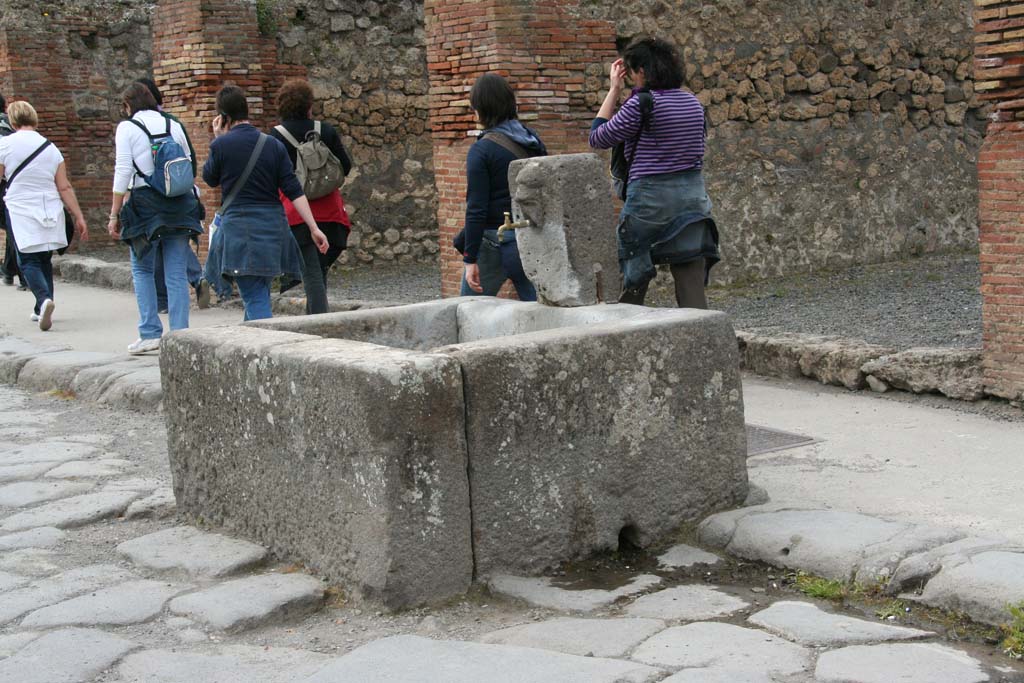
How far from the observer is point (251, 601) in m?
3.77

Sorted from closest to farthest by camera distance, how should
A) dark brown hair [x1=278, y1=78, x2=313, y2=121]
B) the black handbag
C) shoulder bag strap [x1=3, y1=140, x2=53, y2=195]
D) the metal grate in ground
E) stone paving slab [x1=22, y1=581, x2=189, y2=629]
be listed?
stone paving slab [x1=22, y1=581, x2=189, y2=629], the metal grate in ground, the black handbag, dark brown hair [x1=278, y1=78, x2=313, y2=121], shoulder bag strap [x1=3, y1=140, x2=53, y2=195]

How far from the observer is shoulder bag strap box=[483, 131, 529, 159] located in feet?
19.5

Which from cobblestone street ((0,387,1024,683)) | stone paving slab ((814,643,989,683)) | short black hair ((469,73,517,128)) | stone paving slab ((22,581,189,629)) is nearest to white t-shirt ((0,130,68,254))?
short black hair ((469,73,517,128))

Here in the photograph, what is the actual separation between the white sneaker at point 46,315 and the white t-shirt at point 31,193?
490 mm

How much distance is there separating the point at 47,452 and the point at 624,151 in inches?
122

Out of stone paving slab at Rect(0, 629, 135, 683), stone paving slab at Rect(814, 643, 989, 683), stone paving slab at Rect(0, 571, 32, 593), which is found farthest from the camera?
stone paving slab at Rect(0, 571, 32, 593)

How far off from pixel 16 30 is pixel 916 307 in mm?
10697

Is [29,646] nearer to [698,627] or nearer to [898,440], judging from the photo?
[698,627]

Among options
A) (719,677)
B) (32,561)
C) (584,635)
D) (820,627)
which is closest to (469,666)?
(584,635)

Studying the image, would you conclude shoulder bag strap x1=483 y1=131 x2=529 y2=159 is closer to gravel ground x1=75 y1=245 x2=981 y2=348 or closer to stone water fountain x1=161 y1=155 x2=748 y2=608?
→ stone water fountain x1=161 y1=155 x2=748 y2=608

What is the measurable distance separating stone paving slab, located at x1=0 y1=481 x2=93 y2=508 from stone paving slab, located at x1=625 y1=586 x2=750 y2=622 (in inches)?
104

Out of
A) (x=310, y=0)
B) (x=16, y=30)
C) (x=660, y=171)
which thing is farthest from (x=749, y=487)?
(x=16, y=30)

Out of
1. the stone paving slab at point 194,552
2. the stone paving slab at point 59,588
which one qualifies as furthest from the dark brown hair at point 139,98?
the stone paving slab at point 59,588

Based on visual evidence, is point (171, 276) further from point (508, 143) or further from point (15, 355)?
point (508, 143)
